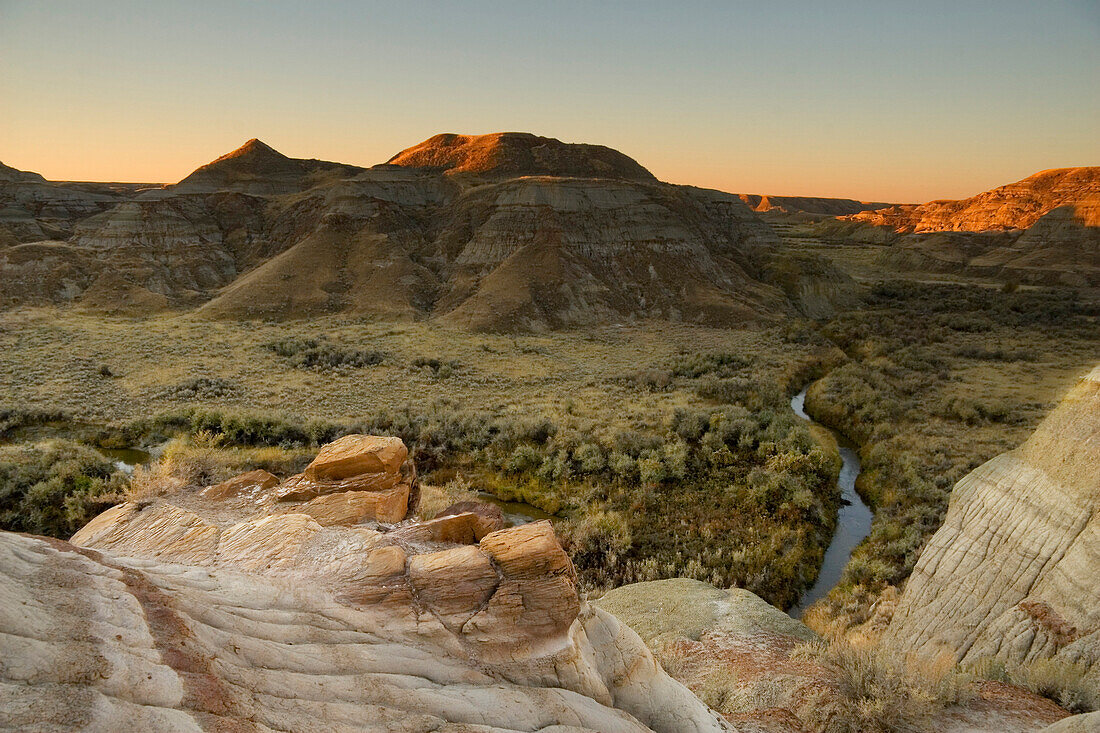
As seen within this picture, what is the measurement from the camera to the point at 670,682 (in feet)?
23.0

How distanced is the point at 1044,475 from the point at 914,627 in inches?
133

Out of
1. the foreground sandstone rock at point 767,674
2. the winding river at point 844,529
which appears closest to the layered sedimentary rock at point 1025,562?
the foreground sandstone rock at point 767,674

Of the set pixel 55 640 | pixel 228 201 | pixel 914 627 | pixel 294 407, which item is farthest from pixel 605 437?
pixel 228 201

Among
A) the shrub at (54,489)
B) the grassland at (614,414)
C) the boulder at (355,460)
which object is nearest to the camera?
the boulder at (355,460)

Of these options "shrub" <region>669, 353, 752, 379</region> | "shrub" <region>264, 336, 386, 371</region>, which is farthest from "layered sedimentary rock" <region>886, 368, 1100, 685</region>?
"shrub" <region>264, 336, 386, 371</region>

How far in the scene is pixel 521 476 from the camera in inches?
755

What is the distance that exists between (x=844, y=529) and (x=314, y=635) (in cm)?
1573

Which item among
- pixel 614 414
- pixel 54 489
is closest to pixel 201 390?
pixel 54 489

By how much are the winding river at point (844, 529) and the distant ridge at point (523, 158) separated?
50.3 m

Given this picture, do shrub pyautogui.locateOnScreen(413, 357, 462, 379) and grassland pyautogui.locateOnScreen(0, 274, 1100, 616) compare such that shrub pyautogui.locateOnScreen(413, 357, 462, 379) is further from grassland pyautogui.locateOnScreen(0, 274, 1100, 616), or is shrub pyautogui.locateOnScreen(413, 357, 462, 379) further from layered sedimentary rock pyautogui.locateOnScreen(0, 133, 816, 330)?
layered sedimentary rock pyautogui.locateOnScreen(0, 133, 816, 330)

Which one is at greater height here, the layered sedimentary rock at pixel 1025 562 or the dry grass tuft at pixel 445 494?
the layered sedimentary rock at pixel 1025 562

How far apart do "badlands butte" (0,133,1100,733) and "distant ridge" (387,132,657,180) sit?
989 centimetres

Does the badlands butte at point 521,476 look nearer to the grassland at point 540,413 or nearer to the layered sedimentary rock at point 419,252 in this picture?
the grassland at point 540,413

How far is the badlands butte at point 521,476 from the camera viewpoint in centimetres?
538
